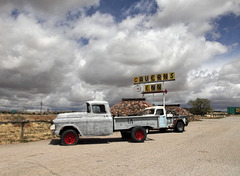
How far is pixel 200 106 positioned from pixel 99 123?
2894 inches

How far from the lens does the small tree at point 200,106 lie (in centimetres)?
7412

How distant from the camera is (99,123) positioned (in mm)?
10336

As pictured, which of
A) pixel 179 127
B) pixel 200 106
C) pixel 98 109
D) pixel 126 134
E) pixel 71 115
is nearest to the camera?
pixel 71 115

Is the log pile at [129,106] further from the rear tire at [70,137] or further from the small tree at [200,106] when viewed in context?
the small tree at [200,106]

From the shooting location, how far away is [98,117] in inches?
410

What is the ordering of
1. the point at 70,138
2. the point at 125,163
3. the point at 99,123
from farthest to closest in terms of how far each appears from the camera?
the point at 99,123
the point at 70,138
the point at 125,163

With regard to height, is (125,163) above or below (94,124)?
below

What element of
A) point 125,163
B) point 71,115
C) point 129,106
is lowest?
point 125,163

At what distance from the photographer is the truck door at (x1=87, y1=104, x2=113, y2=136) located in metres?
10.3

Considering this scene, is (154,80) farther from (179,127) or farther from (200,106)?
(200,106)

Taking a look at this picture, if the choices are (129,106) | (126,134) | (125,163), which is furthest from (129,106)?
(125,163)

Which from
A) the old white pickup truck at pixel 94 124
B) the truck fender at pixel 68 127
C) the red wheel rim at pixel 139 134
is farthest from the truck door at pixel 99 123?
the red wheel rim at pixel 139 134

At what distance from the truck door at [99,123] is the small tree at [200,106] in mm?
72447

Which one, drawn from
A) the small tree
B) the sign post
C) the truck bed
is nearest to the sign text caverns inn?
the sign post
